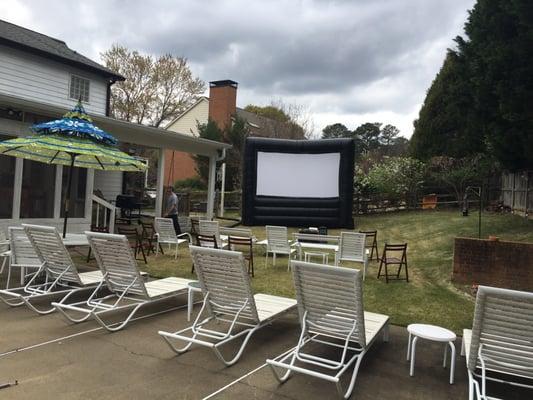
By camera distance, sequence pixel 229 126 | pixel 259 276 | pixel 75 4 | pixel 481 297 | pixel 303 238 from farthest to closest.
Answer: pixel 229 126
pixel 75 4
pixel 303 238
pixel 259 276
pixel 481 297

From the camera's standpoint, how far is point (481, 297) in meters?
2.95

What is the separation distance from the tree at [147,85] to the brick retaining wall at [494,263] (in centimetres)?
2724

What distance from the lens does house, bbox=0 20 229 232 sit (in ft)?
31.2

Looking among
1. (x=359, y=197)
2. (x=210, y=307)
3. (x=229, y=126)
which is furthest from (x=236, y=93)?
(x=210, y=307)

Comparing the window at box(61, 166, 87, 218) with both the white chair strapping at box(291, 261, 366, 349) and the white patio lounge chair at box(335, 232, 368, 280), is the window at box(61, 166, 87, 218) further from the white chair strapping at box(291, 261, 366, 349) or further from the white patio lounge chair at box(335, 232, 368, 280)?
the white chair strapping at box(291, 261, 366, 349)

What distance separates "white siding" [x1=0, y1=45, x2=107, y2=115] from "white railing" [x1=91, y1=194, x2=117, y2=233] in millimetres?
3451

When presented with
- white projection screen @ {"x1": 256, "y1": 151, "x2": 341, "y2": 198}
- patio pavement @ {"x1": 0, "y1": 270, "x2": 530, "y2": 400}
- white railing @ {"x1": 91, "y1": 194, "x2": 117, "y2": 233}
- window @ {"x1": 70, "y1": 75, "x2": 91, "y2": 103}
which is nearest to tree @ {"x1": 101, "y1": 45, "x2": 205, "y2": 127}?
window @ {"x1": 70, "y1": 75, "x2": 91, "y2": 103}

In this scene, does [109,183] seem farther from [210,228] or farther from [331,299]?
[331,299]

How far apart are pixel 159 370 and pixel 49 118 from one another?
8492mm

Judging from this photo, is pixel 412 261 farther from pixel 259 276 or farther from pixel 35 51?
pixel 35 51

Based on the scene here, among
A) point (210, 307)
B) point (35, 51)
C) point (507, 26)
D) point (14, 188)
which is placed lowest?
point (210, 307)

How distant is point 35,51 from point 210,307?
12771 mm

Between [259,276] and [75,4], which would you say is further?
[75,4]

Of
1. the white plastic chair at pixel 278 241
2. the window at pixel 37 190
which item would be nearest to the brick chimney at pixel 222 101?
the window at pixel 37 190
